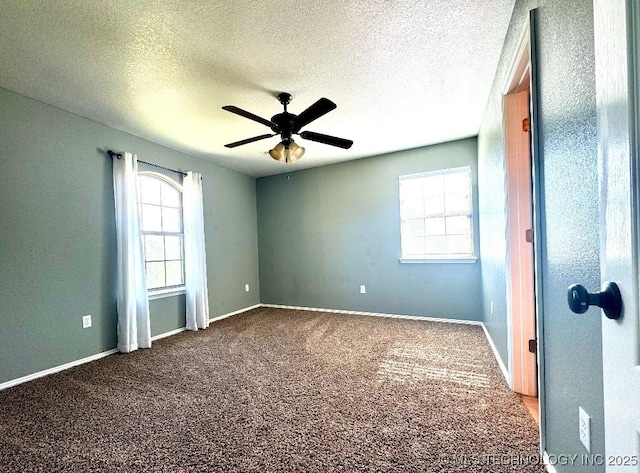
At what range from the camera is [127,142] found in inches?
132

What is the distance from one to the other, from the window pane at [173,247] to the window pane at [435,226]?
3.42m

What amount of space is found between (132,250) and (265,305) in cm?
260

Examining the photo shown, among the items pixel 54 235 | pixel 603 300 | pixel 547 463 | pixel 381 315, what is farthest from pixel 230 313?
pixel 603 300

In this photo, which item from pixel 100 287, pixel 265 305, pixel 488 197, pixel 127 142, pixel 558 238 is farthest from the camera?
pixel 265 305

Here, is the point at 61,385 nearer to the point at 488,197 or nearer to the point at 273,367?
the point at 273,367

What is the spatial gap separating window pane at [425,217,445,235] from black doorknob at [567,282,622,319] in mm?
3644

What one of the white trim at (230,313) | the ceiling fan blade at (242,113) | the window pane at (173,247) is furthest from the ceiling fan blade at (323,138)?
the white trim at (230,313)

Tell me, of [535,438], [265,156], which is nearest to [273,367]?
[535,438]

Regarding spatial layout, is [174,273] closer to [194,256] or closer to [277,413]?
[194,256]

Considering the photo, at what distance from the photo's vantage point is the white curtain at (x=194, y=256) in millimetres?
3922

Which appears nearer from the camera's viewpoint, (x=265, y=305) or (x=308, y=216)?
(x=308, y=216)

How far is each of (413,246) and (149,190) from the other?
3.56 metres

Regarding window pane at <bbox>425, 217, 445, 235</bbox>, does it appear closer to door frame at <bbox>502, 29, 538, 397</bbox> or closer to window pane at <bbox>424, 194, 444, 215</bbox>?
window pane at <bbox>424, 194, 444, 215</bbox>

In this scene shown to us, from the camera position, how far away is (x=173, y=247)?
396 cm
